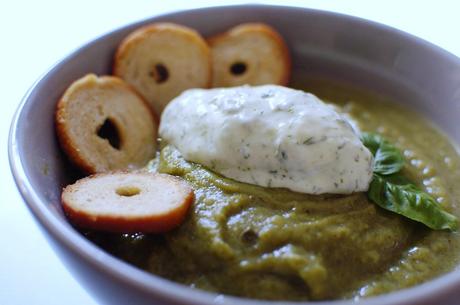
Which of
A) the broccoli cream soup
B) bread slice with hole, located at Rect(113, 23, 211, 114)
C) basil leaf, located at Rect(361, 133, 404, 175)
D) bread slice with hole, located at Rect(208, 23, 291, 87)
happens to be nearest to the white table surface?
bread slice with hole, located at Rect(113, 23, 211, 114)

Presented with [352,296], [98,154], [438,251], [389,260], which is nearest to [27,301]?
[98,154]

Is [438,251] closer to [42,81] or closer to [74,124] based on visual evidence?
[74,124]

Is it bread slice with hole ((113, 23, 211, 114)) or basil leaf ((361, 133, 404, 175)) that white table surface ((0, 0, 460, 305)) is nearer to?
bread slice with hole ((113, 23, 211, 114))

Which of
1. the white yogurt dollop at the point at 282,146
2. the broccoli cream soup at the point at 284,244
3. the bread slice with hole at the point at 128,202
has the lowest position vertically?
the broccoli cream soup at the point at 284,244

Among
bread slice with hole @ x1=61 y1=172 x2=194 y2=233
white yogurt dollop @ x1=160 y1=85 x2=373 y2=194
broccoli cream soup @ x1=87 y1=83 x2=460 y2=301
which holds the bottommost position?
broccoli cream soup @ x1=87 y1=83 x2=460 y2=301

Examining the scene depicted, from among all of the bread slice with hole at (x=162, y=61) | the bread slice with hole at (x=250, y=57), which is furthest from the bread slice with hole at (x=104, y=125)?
the bread slice with hole at (x=250, y=57)

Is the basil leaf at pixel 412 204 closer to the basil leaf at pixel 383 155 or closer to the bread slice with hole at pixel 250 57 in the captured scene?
the basil leaf at pixel 383 155
